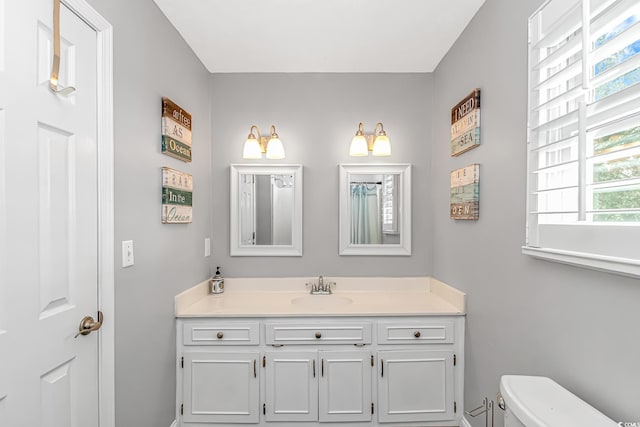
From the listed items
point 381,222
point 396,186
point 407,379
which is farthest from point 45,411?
point 396,186

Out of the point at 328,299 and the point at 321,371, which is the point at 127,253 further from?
the point at 328,299

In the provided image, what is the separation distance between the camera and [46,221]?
1.11m

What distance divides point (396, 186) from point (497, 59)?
1.12m

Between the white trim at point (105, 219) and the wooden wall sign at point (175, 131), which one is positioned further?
the wooden wall sign at point (175, 131)

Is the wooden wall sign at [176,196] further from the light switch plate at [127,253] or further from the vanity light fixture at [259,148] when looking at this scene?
the vanity light fixture at [259,148]

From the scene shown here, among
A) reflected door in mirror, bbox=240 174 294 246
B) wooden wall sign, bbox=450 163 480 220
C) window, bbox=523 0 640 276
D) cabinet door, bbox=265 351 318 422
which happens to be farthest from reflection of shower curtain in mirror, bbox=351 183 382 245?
window, bbox=523 0 640 276

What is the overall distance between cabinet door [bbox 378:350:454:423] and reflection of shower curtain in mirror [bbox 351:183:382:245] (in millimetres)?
850

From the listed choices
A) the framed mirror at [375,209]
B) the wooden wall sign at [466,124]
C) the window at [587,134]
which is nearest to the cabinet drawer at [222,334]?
the framed mirror at [375,209]

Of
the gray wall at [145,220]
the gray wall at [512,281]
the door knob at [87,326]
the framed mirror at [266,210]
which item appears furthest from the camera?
the framed mirror at [266,210]

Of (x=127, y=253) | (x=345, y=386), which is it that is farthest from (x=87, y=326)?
(x=345, y=386)

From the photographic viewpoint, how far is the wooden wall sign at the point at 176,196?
72.4 inches

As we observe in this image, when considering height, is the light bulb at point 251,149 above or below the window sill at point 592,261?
above

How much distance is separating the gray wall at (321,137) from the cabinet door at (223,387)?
72cm

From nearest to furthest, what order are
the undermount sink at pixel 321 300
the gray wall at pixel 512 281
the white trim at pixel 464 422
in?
the gray wall at pixel 512 281
the white trim at pixel 464 422
the undermount sink at pixel 321 300
